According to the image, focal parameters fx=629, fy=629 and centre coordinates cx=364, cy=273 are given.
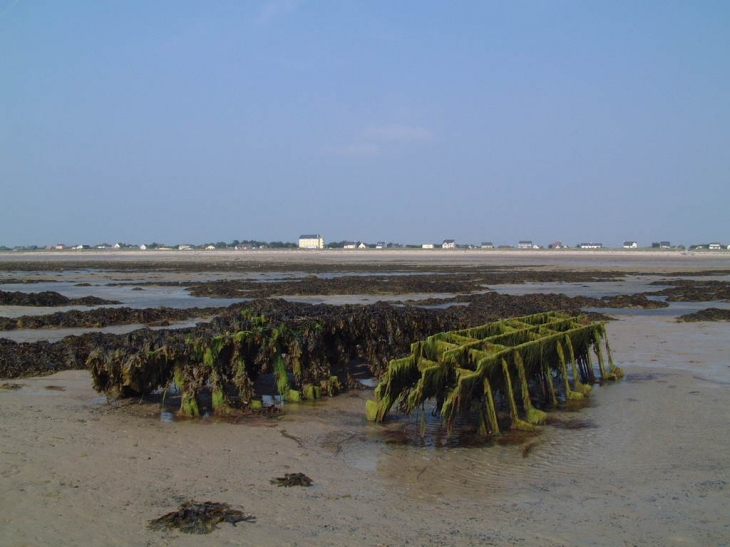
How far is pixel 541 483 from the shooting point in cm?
603

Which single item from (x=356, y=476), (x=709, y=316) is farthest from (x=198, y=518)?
(x=709, y=316)

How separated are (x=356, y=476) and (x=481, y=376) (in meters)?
2.30

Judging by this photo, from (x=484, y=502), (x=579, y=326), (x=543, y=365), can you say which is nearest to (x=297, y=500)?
(x=484, y=502)

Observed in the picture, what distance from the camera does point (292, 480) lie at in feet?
19.1

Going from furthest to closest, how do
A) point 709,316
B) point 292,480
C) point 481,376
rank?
point 709,316 < point 481,376 < point 292,480

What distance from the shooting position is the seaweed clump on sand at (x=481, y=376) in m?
7.56

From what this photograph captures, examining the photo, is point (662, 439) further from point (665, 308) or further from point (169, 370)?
point (665, 308)

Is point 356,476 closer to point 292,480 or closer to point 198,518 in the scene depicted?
point 292,480

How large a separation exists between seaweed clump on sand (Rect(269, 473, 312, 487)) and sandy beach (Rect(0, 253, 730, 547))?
0.37 feet

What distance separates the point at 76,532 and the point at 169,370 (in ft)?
13.3

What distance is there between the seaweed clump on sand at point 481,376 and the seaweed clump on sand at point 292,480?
1.81 meters

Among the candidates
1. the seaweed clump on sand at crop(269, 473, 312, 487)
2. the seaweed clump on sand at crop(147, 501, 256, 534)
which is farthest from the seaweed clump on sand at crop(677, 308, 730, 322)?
the seaweed clump on sand at crop(147, 501, 256, 534)

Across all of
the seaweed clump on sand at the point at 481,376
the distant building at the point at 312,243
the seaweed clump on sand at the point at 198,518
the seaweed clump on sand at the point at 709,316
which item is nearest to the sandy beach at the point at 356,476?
the seaweed clump on sand at the point at 198,518

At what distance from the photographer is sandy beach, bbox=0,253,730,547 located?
190 inches
